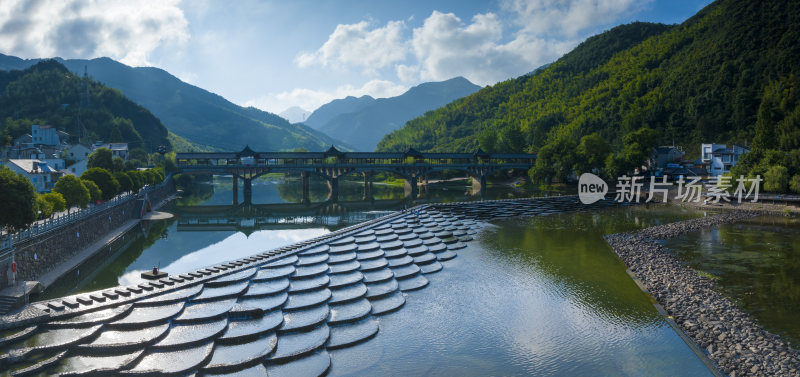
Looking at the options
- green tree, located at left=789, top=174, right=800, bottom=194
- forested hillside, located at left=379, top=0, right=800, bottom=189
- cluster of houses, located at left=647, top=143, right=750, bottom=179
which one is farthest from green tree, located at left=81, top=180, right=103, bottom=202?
cluster of houses, located at left=647, top=143, right=750, bottom=179

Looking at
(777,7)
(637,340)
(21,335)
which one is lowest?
(637,340)

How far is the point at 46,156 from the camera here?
61.7 m

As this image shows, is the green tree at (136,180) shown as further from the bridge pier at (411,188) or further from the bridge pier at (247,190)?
the bridge pier at (411,188)

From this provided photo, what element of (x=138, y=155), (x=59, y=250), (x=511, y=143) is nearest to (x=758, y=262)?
(x=59, y=250)

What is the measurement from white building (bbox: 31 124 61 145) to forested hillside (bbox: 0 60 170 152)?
11.9m

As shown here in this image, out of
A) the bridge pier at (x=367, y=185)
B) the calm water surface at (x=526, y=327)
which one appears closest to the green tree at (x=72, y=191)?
the calm water surface at (x=526, y=327)

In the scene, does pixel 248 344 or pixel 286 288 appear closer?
pixel 248 344

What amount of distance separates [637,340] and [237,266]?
17.7 meters

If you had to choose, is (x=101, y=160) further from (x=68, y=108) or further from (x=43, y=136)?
(x=68, y=108)

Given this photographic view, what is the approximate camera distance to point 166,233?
42.2 metres

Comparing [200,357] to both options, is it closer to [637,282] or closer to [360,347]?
[360,347]

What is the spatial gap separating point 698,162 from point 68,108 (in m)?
116

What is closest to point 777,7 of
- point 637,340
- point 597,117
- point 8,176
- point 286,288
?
point 597,117

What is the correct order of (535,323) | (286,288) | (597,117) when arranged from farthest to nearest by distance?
A: (597,117) → (286,288) → (535,323)
